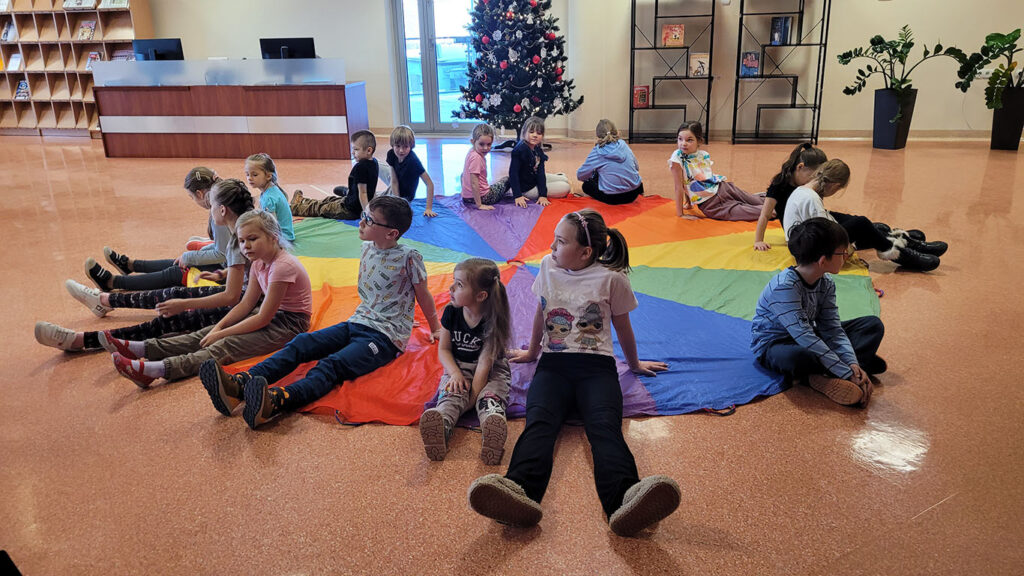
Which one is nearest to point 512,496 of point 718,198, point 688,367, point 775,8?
point 688,367

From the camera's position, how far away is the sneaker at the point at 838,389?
107 inches

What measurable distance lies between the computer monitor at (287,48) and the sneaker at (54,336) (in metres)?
7.07

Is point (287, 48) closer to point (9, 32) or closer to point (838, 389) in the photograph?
point (9, 32)

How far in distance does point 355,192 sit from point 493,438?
3869 mm

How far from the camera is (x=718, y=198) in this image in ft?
18.5

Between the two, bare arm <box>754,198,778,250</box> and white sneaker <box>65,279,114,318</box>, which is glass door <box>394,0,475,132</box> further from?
white sneaker <box>65,279,114,318</box>

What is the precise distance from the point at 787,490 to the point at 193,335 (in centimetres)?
268

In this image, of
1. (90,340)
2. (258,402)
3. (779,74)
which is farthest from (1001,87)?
(90,340)

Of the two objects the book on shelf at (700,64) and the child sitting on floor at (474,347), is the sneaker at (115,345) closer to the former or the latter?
the child sitting on floor at (474,347)

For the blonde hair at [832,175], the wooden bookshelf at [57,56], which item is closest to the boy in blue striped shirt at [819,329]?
the blonde hair at [832,175]

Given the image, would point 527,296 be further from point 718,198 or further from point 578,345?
point 718,198

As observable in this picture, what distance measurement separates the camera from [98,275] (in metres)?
4.07

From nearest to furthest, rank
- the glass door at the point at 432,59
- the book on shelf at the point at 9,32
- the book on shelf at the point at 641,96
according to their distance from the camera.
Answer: the book on shelf at the point at 641,96 < the glass door at the point at 432,59 < the book on shelf at the point at 9,32

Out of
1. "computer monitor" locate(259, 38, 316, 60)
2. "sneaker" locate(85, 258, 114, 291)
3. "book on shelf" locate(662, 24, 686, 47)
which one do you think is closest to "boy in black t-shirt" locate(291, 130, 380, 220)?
"sneaker" locate(85, 258, 114, 291)
